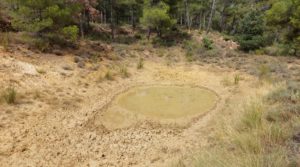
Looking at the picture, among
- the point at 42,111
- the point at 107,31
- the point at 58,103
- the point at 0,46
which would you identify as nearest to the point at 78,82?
the point at 58,103

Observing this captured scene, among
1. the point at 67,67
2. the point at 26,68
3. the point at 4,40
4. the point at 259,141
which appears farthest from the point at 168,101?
the point at 4,40

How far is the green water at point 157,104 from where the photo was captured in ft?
21.4

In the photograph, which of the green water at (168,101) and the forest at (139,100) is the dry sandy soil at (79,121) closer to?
the forest at (139,100)

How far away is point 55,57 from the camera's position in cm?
987

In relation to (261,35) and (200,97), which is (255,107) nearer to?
(200,97)

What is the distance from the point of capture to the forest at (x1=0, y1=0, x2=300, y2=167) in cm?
439

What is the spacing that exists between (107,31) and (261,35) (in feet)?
34.8

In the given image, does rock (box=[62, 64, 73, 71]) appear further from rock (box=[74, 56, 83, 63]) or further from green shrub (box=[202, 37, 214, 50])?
green shrub (box=[202, 37, 214, 50])

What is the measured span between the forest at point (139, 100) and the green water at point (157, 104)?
0.10ft

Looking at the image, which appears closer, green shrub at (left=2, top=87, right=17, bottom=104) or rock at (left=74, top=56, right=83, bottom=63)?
green shrub at (left=2, top=87, right=17, bottom=104)

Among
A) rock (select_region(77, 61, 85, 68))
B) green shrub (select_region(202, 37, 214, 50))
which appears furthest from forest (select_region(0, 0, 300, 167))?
green shrub (select_region(202, 37, 214, 50))

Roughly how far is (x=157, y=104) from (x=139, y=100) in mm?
610

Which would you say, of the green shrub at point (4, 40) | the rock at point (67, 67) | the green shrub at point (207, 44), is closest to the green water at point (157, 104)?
the rock at point (67, 67)

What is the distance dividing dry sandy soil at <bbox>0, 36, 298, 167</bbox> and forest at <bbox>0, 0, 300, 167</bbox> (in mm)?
24
